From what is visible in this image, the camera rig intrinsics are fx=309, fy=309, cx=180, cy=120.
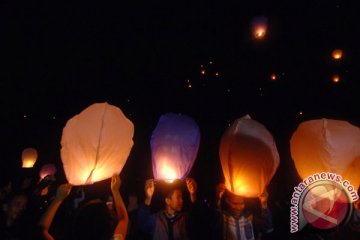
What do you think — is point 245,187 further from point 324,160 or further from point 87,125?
point 87,125

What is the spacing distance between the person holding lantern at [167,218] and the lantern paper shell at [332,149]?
1.60 meters

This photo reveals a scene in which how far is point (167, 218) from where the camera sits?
3.88m

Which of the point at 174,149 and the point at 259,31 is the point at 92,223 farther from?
the point at 259,31

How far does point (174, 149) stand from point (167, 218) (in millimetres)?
990

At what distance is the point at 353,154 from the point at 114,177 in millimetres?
2628

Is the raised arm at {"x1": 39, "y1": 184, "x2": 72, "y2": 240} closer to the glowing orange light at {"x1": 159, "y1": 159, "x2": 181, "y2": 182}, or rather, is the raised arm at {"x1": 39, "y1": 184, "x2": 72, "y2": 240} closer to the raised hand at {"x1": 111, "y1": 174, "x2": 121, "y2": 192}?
the raised hand at {"x1": 111, "y1": 174, "x2": 121, "y2": 192}

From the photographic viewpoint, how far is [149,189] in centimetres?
378

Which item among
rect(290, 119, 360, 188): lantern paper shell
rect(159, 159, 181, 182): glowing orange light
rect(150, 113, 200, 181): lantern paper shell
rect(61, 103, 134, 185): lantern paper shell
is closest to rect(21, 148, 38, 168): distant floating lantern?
rect(61, 103, 134, 185): lantern paper shell

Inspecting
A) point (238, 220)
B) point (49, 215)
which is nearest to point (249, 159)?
point (238, 220)

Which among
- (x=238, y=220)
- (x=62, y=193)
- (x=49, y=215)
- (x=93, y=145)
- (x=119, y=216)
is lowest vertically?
(x=238, y=220)

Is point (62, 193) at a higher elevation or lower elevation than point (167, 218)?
higher

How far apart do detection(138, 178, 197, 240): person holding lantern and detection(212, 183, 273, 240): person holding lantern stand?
1.55 feet

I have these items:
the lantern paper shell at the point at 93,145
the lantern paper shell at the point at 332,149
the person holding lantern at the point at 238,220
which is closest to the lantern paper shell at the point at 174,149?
the lantern paper shell at the point at 93,145

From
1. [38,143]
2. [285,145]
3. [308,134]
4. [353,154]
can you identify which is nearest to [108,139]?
[308,134]
